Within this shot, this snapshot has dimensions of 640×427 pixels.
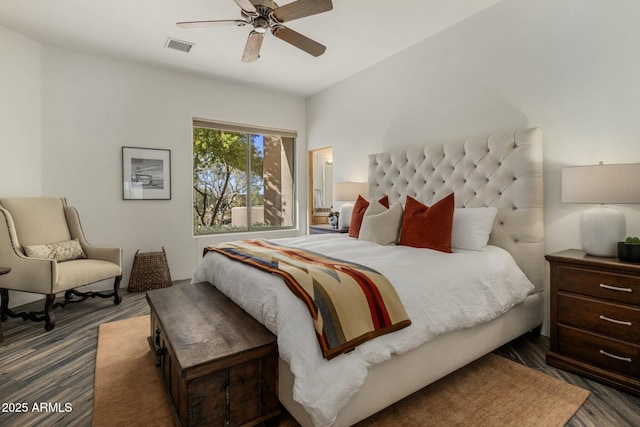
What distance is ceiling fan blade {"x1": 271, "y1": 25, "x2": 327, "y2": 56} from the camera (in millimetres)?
2630

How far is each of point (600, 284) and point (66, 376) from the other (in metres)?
3.45

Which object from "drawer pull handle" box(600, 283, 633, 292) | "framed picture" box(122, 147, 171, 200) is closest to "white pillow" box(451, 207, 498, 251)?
"drawer pull handle" box(600, 283, 633, 292)

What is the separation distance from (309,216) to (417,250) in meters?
3.27

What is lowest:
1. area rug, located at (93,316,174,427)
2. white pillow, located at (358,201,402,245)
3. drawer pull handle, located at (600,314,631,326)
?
area rug, located at (93,316,174,427)

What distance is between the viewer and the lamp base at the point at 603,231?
212 cm

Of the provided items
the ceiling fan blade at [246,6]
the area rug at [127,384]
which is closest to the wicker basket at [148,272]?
the area rug at [127,384]

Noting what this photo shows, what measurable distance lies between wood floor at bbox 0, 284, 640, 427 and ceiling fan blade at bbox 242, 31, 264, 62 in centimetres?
275

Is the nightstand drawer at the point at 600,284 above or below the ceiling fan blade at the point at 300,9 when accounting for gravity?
below

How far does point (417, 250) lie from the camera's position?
8.23 feet

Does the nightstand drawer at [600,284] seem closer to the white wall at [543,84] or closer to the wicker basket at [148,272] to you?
the white wall at [543,84]

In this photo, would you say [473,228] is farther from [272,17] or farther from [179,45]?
[179,45]

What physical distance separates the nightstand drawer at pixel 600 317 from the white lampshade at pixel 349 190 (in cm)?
253

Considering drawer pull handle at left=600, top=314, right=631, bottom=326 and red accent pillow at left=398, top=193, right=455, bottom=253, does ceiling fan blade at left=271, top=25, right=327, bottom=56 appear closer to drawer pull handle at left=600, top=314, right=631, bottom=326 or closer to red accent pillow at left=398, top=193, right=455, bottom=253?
red accent pillow at left=398, top=193, right=455, bottom=253

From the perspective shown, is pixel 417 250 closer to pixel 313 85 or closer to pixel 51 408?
pixel 51 408
